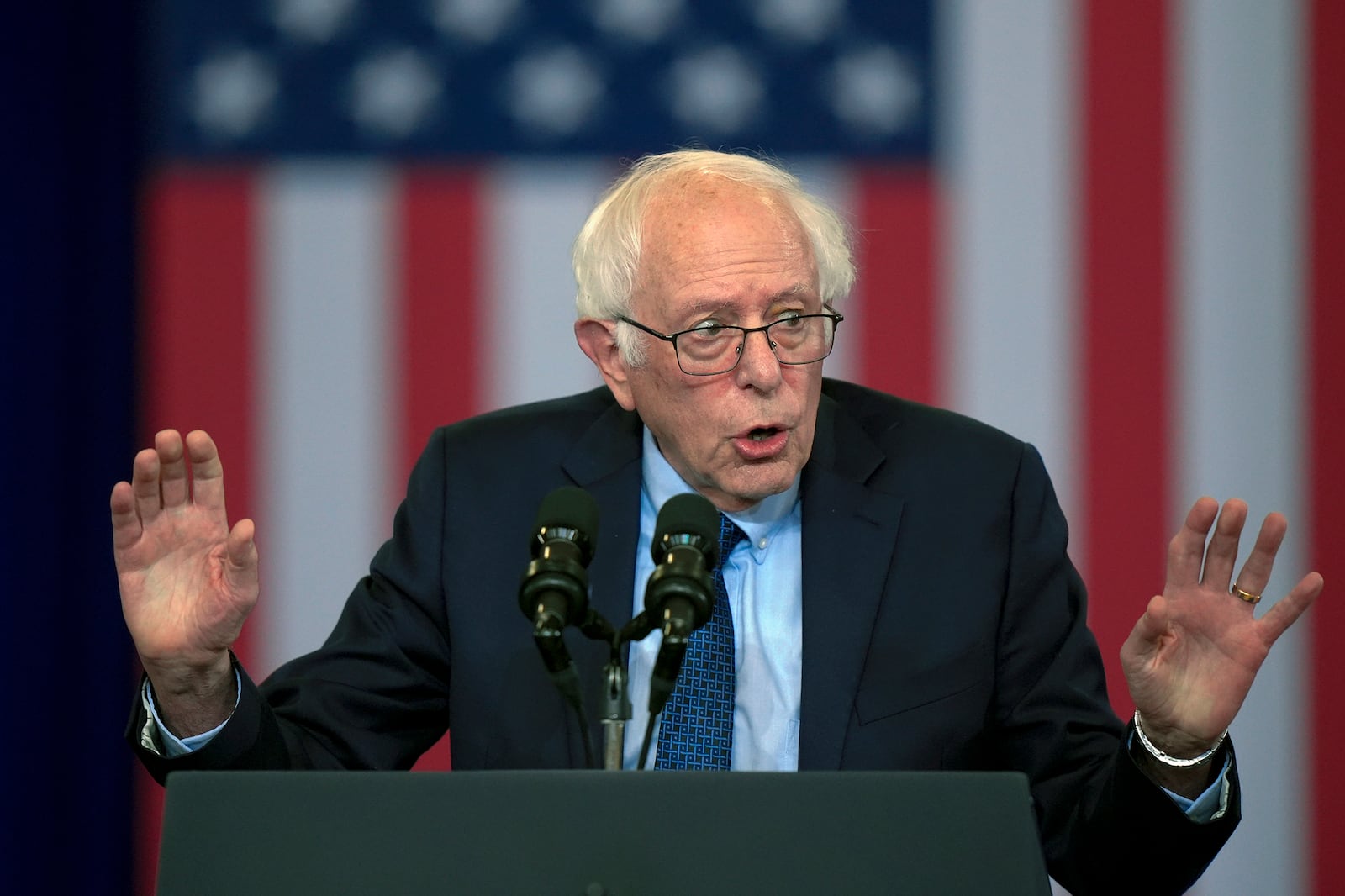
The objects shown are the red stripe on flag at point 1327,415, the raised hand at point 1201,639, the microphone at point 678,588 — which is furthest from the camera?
the red stripe on flag at point 1327,415

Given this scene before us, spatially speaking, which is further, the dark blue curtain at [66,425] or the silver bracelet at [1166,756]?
the dark blue curtain at [66,425]

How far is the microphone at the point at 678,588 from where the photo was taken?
4.60ft

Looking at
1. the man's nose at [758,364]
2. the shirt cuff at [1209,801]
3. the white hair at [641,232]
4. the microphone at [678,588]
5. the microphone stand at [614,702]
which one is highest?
the white hair at [641,232]

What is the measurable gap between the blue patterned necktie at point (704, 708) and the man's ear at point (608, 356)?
0.35 m

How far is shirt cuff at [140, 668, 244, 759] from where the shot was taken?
71.2 inches

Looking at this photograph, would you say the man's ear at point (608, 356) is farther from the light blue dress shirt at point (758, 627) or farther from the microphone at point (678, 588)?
the microphone at point (678, 588)

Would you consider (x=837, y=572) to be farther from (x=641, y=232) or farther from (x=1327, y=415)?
(x=1327, y=415)


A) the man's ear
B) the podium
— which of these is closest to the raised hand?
the podium

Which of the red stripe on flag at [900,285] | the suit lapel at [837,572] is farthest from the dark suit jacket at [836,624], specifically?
the red stripe on flag at [900,285]

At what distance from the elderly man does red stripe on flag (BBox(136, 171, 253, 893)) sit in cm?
152

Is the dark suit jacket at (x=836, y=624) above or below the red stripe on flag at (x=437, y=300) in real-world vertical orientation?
below

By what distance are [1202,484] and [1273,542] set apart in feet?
6.63

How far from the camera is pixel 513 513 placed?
88.1 inches

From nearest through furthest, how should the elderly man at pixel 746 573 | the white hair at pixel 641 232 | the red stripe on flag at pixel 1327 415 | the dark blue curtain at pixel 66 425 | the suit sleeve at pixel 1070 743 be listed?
the suit sleeve at pixel 1070 743 < the elderly man at pixel 746 573 < the white hair at pixel 641 232 < the dark blue curtain at pixel 66 425 < the red stripe on flag at pixel 1327 415
